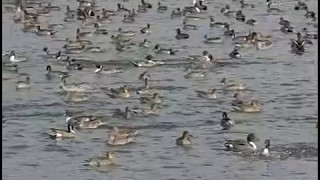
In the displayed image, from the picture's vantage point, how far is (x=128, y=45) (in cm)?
2345

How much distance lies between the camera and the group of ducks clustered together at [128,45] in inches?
620

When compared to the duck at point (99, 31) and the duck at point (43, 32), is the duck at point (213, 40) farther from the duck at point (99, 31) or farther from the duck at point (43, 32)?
the duck at point (43, 32)

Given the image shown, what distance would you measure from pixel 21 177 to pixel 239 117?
4.32 meters

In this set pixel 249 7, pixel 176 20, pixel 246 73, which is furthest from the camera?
pixel 249 7

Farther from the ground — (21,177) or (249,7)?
(249,7)

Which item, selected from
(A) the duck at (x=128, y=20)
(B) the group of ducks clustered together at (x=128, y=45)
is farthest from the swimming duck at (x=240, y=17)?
(A) the duck at (x=128, y=20)

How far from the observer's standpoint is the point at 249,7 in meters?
30.9

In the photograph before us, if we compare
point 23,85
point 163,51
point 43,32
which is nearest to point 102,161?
point 23,85

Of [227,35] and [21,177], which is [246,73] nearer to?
[227,35]

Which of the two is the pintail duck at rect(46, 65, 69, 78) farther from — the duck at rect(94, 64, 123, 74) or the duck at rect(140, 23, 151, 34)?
the duck at rect(140, 23, 151, 34)

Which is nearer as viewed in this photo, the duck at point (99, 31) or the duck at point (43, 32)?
the duck at point (43, 32)

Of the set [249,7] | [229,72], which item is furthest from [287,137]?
[249,7]

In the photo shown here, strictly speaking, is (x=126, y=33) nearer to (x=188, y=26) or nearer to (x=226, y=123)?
(x=188, y=26)

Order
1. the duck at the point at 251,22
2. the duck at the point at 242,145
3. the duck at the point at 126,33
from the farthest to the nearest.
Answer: the duck at the point at 251,22
the duck at the point at 126,33
the duck at the point at 242,145
